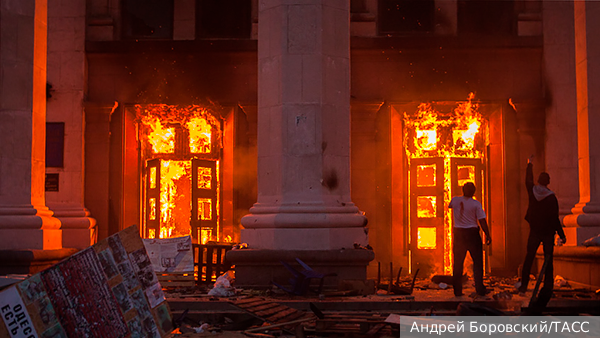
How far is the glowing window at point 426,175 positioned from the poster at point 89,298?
12371 mm

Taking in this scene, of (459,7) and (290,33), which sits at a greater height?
(459,7)

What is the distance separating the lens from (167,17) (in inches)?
752

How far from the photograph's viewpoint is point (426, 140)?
19.0m

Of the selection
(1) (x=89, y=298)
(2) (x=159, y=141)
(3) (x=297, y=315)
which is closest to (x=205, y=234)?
(2) (x=159, y=141)

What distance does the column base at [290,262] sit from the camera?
38.9 ft

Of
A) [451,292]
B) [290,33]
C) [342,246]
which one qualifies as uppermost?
[290,33]

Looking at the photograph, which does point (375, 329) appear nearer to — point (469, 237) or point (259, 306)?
point (259, 306)

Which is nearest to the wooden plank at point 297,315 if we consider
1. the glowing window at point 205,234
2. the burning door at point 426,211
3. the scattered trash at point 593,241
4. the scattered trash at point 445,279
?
the scattered trash at point 445,279

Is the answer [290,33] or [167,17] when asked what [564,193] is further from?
[167,17]

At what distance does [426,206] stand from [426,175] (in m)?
0.78

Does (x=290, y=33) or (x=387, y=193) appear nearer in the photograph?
(x=290, y=33)

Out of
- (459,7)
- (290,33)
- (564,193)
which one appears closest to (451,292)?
(290,33)

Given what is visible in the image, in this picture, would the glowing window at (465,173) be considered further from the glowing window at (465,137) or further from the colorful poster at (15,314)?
the colorful poster at (15,314)

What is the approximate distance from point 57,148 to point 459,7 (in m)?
10.6
